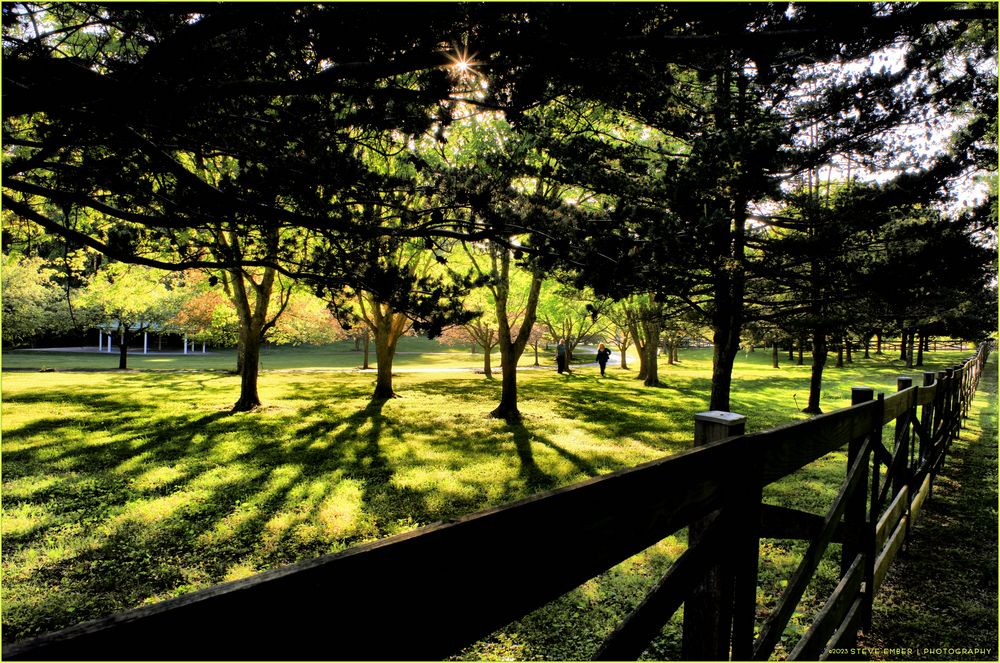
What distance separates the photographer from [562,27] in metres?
2.98

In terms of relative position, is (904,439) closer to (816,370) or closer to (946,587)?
(946,587)

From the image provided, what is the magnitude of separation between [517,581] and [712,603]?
4.06 feet

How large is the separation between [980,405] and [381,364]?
830 inches

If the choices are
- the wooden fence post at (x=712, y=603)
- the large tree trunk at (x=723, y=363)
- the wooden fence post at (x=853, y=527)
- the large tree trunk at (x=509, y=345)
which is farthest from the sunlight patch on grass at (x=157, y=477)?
the large tree trunk at (x=723, y=363)

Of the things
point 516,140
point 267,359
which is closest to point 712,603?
point 516,140

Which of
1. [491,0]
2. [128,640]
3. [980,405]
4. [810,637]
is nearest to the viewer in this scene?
[128,640]

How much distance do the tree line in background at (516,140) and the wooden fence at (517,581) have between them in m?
2.77

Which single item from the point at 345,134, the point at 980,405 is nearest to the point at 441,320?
the point at 345,134

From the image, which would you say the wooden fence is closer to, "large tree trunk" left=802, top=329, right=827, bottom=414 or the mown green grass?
"large tree trunk" left=802, top=329, right=827, bottom=414

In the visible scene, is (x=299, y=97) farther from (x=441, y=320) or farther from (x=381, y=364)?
(x=381, y=364)

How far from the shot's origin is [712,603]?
1872mm

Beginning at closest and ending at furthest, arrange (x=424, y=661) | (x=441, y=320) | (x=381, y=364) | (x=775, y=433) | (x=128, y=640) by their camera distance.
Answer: (x=128, y=640), (x=424, y=661), (x=775, y=433), (x=441, y=320), (x=381, y=364)

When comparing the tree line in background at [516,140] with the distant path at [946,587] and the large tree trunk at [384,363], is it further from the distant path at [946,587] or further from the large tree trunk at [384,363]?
the large tree trunk at [384,363]

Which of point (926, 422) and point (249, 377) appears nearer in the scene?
point (926, 422)
